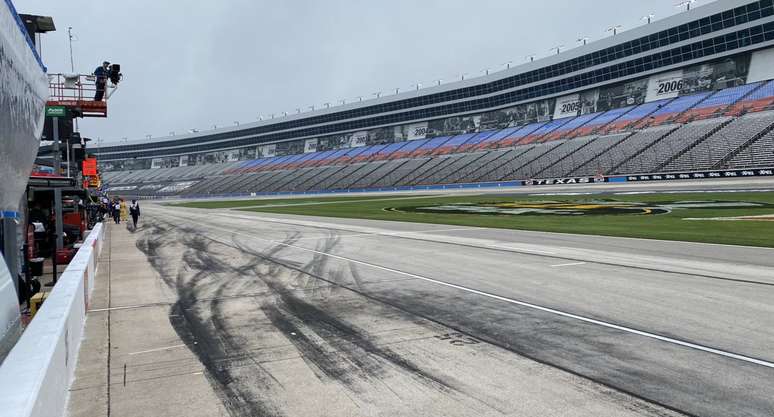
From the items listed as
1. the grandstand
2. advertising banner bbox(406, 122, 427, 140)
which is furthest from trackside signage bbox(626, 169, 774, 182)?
advertising banner bbox(406, 122, 427, 140)

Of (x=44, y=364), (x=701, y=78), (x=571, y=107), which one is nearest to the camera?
(x=44, y=364)

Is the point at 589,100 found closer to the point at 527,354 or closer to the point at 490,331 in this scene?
the point at 490,331

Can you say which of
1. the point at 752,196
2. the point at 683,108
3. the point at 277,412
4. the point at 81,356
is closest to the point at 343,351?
the point at 277,412

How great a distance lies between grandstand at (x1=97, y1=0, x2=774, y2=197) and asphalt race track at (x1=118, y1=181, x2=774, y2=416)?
132 ft

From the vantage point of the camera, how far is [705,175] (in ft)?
142

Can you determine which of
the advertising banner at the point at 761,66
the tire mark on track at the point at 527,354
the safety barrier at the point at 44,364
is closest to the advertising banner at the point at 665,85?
the advertising banner at the point at 761,66

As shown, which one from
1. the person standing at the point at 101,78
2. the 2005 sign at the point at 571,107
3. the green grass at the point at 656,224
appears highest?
the 2005 sign at the point at 571,107

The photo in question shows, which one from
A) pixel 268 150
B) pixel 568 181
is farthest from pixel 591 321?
pixel 268 150

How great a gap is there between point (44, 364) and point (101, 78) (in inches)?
736

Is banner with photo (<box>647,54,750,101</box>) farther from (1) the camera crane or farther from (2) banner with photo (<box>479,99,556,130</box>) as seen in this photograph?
(1) the camera crane

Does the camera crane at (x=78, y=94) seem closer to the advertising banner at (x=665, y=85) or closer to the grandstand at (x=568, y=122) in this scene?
the grandstand at (x=568, y=122)

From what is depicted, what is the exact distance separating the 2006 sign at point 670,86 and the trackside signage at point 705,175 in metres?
20.9

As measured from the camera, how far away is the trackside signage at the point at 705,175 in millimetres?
39931

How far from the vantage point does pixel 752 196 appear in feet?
93.4
